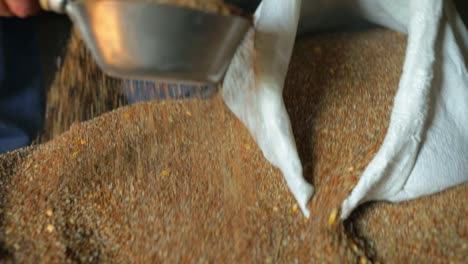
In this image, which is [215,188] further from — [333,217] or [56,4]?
[56,4]

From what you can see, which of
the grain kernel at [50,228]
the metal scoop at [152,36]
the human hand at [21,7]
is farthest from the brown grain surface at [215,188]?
the metal scoop at [152,36]

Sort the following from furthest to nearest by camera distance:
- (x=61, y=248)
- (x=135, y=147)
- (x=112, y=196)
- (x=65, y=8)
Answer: (x=135, y=147)
(x=112, y=196)
(x=61, y=248)
(x=65, y=8)

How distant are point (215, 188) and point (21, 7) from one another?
47cm

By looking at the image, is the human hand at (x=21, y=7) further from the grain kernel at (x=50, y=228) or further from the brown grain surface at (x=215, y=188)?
the grain kernel at (x=50, y=228)

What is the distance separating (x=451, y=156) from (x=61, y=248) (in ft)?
2.52

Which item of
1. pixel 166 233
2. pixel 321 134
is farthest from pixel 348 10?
pixel 166 233

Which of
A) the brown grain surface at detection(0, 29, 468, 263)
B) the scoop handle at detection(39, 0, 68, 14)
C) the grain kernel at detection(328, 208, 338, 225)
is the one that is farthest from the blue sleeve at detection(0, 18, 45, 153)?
the grain kernel at detection(328, 208, 338, 225)

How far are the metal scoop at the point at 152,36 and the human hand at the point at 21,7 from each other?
7cm

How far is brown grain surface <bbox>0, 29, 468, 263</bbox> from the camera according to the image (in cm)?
82

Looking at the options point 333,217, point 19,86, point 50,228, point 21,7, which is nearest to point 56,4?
point 21,7

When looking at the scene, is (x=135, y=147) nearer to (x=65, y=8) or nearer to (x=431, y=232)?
(x=65, y=8)

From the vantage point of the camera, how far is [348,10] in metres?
1.28

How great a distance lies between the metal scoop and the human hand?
7cm

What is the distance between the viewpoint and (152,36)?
2.17 feet
